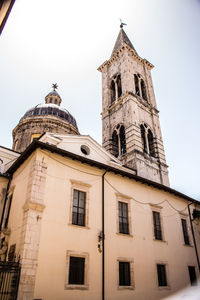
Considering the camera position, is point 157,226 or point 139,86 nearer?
point 157,226

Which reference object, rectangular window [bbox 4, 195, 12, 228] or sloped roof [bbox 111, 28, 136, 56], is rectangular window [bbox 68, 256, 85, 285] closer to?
rectangular window [bbox 4, 195, 12, 228]

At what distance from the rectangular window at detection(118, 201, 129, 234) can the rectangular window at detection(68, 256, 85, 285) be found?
313 centimetres

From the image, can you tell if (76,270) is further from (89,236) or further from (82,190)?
(82,190)

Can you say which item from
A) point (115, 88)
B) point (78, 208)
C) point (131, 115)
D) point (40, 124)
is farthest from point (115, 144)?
point (78, 208)

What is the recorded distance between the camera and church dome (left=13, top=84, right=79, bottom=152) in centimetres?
2773

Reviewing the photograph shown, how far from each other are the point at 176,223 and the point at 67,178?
9299 millimetres

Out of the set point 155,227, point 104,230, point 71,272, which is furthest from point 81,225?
point 155,227

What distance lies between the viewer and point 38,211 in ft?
33.6

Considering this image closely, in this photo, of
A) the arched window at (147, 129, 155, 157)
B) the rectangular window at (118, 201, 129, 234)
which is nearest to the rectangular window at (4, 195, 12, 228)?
the rectangular window at (118, 201, 129, 234)

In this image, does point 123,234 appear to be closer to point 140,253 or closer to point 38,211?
point 140,253

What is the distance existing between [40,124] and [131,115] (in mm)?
11559

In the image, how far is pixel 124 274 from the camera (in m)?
11.9

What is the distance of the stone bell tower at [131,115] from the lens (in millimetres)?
23109

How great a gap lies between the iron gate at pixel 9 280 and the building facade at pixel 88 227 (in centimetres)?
9
